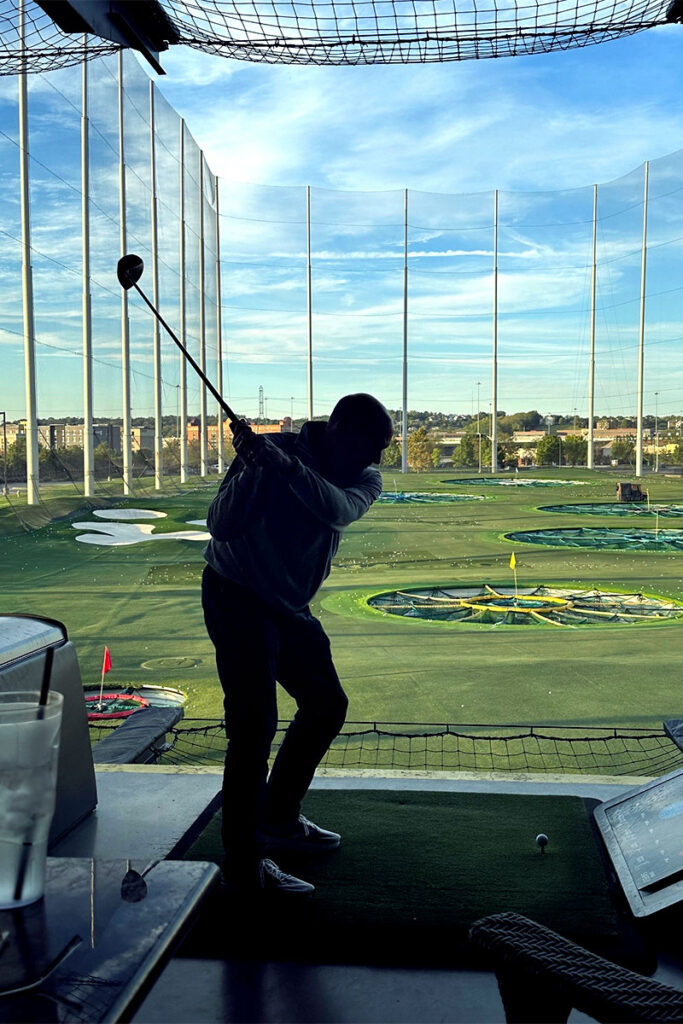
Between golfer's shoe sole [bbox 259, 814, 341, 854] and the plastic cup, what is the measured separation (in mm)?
1271

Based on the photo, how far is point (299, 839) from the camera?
6.79 feet

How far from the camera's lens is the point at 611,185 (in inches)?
1181

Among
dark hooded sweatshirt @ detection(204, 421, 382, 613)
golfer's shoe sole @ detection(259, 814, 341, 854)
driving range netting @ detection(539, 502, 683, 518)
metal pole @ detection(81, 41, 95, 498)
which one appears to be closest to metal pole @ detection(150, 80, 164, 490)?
metal pole @ detection(81, 41, 95, 498)

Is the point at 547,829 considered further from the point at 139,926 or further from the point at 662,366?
the point at 662,366

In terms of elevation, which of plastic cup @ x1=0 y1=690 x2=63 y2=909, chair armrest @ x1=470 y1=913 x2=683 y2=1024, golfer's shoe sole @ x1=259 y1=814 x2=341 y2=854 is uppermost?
plastic cup @ x1=0 y1=690 x2=63 y2=909

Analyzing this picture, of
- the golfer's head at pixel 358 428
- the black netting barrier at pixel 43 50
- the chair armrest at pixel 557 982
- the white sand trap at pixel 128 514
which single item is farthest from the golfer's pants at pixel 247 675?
the white sand trap at pixel 128 514

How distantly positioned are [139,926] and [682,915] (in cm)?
124

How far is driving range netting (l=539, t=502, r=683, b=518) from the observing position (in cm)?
1616

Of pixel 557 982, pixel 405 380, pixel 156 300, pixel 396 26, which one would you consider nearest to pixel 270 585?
pixel 557 982

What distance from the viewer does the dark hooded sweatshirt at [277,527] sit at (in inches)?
71.4

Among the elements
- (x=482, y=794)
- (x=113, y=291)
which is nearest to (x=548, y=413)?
(x=113, y=291)

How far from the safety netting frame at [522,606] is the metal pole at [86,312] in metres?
6.63

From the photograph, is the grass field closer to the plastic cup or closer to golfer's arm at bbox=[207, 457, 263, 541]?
golfer's arm at bbox=[207, 457, 263, 541]

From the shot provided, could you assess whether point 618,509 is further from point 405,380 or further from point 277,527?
point 277,527
